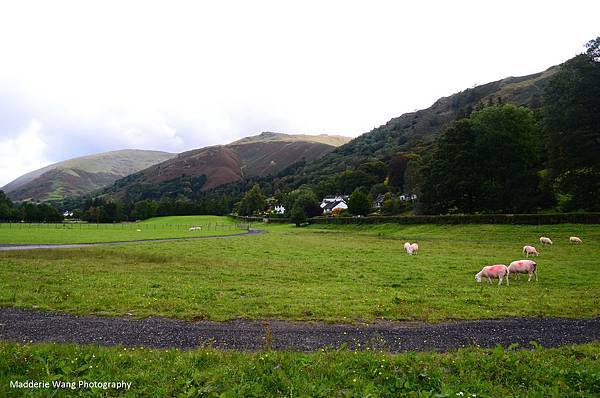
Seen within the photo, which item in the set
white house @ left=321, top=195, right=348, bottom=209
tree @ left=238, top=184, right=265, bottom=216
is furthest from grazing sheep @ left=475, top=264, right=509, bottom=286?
tree @ left=238, top=184, right=265, bottom=216

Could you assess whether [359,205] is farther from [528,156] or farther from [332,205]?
[332,205]

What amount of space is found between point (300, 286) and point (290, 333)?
7.28 m

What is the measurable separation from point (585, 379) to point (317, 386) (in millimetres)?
5332

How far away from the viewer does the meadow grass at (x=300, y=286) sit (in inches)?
527

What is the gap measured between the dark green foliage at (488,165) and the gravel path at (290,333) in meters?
51.1

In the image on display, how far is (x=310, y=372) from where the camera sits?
7629mm

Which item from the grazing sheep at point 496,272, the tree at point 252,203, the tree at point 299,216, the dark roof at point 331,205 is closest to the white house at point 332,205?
the dark roof at point 331,205

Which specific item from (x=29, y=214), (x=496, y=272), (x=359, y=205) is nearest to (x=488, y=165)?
(x=359, y=205)

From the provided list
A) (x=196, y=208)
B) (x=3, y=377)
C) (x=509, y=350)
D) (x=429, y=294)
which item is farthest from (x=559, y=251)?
(x=196, y=208)

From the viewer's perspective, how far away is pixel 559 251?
3045 cm

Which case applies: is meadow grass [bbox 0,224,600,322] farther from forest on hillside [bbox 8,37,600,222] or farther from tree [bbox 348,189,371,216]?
tree [bbox 348,189,371,216]

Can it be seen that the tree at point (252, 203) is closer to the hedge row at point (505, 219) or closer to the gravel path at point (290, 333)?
the hedge row at point (505, 219)

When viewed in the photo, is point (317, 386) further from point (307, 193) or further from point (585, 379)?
point (307, 193)

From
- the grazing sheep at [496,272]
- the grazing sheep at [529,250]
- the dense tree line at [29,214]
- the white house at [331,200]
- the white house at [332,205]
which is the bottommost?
the grazing sheep at [529,250]
